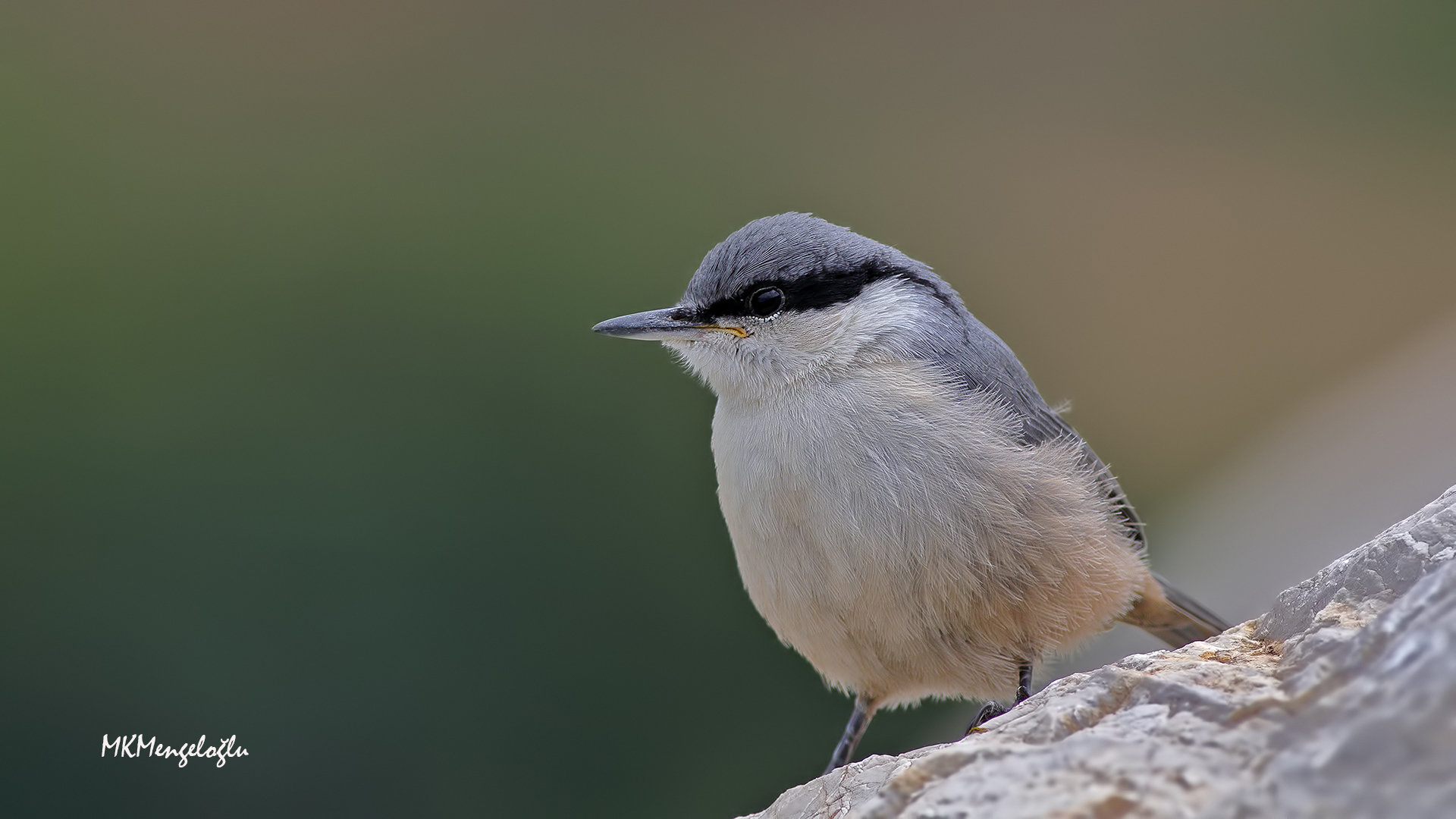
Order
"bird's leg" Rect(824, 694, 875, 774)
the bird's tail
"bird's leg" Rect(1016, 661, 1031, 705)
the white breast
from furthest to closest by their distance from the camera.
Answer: the bird's tail
"bird's leg" Rect(824, 694, 875, 774)
"bird's leg" Rect(1016, 661, 1031, 705)
the white breast

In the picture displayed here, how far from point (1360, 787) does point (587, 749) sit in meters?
3.90

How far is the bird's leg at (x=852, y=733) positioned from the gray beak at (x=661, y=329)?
129 cm

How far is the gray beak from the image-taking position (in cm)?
337

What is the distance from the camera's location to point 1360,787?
1.23 meters

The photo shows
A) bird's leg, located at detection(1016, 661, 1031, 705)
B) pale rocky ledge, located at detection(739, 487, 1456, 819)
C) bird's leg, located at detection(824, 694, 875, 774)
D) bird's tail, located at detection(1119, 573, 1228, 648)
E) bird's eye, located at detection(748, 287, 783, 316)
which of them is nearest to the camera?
pale rocky ledge, located at detection(739, 487, 1456, 819)

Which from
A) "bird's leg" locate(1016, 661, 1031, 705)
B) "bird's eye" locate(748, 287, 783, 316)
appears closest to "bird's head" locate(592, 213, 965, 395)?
"bird's eye" locate(748, 287, 783, 316)

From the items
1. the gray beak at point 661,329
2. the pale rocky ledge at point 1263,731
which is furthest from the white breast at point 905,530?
the pale rocky ledge at point 1263,731

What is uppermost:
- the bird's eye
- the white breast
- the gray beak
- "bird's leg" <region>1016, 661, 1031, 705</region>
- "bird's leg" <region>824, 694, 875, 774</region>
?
the bird's eye

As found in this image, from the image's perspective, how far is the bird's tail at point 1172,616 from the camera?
379 cm

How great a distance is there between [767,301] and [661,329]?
338 millimetres

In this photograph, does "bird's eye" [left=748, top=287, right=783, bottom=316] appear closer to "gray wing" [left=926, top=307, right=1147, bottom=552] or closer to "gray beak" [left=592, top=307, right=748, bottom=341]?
"gray beak" [left=592, top=307, right=748, bottom=341]

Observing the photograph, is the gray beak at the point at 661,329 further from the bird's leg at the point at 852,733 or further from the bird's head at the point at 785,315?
the bird's leg at the point at 852,733

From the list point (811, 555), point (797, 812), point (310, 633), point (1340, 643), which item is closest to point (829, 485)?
point (811, 555)

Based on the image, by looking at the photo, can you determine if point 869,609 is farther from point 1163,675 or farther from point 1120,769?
point 1120,769
